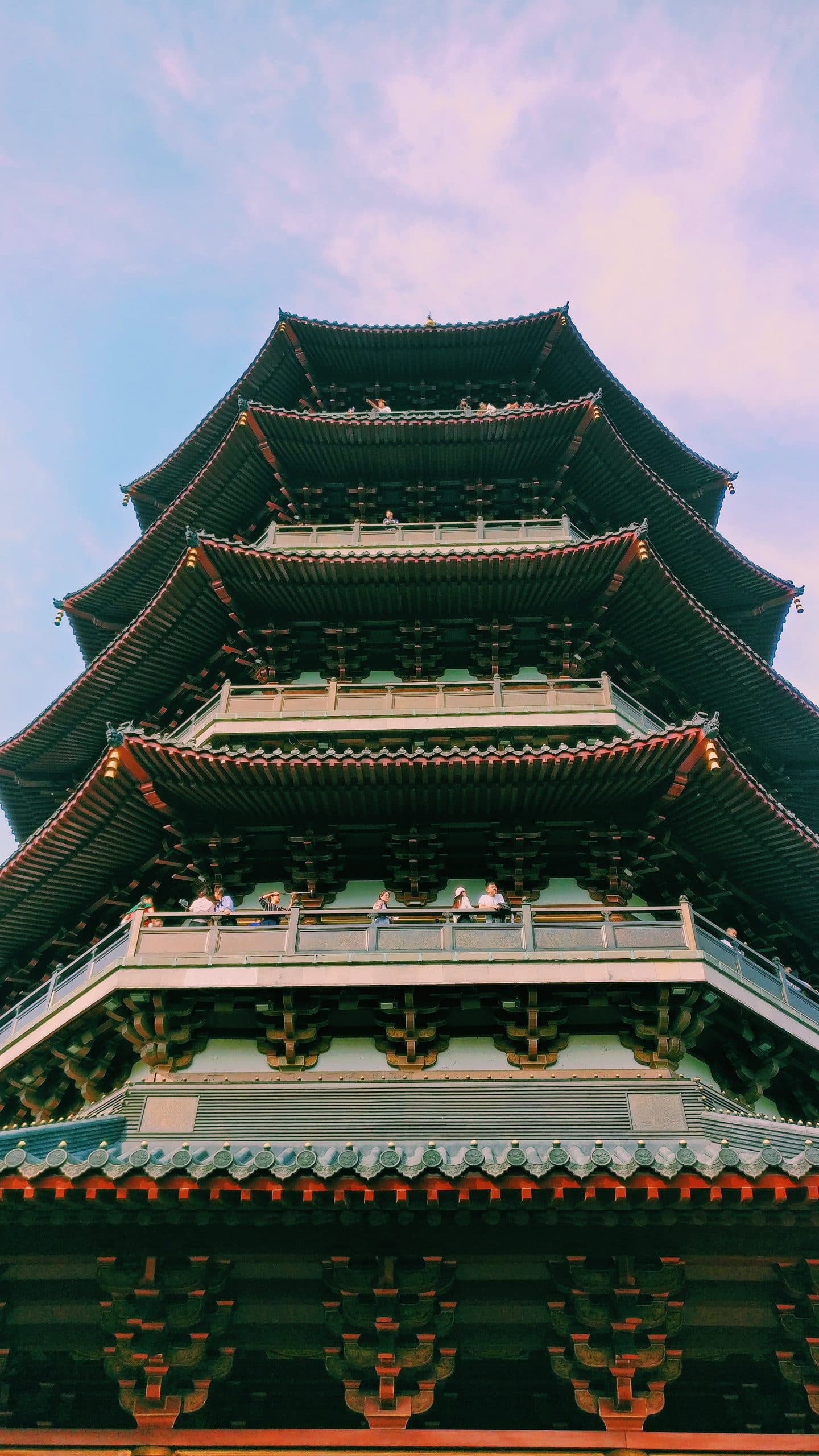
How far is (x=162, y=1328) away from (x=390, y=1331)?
1755 millimetres

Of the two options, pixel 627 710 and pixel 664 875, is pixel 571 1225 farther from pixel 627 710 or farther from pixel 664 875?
pixel 627 710

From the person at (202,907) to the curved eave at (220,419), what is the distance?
11.0m

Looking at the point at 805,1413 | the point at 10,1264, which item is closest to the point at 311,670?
the point at 10,1264

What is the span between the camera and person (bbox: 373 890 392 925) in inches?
480

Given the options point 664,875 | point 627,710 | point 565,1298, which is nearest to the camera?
point 565,1298

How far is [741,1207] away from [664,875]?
6.88 metres

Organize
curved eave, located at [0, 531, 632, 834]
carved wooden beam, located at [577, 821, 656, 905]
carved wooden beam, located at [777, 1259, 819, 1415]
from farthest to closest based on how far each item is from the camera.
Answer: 1. curved eave, located at [0, 531, 632, 834]
2. carved wooden beam, located at [577, 821, 656, 905]
3. carved wooden beam, located at [777, 1259, 819, 1415]

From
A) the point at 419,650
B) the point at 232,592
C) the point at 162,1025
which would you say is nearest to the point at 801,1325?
the point at 162,1025

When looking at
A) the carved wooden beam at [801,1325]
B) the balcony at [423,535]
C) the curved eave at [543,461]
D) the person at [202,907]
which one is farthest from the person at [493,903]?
the curved eave at [543,461]

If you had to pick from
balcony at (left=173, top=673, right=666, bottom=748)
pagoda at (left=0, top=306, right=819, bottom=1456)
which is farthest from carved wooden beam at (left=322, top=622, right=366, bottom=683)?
balcony at (left=173, top=673, right=666, bottom=748)

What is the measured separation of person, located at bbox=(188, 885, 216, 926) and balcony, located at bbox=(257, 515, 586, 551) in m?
6.60

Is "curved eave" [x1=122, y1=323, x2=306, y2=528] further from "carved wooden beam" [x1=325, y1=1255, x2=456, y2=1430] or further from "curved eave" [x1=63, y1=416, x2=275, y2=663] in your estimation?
"carved wooden beam" [x1=325, y1=1255, x2=456, y2=1430]

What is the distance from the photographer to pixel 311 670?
1762 centimetres

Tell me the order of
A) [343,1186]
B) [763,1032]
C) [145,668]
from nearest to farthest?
[343,1186] < [763,1032] < [145,668]
